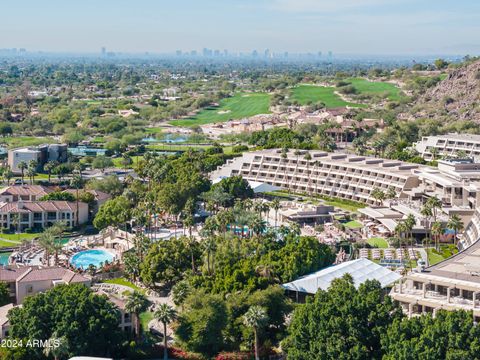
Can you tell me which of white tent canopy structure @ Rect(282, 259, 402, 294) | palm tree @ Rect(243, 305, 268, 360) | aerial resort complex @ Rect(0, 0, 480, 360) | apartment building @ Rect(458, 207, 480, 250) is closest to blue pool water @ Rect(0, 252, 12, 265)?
aerial resort complex @ Rect(0, 0, 480, 360)

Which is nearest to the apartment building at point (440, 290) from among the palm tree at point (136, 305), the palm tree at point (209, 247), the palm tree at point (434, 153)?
the palm tree at point (136, 305)

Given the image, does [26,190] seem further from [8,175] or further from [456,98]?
[456,98]

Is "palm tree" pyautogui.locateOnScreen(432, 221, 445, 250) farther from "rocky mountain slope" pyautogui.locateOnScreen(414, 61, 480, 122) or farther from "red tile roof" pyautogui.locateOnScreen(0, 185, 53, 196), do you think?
"rocky mountain slope" pyautogui.locateOnScreen(414, 61, 480, 122)

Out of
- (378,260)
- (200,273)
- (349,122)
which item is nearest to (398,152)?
(349,122)

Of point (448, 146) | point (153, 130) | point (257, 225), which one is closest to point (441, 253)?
Answer: point (257, 225)

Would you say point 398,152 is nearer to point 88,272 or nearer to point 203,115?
point 88,272

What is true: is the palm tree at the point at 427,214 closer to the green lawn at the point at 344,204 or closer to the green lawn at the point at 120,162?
the green lawn at the point at 344,204
